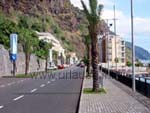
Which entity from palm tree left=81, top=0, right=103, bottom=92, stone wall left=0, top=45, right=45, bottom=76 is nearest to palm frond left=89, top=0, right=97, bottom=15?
palm tree left=81, top=0, right=103, bottom=92

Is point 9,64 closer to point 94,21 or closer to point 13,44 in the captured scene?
point 13,44

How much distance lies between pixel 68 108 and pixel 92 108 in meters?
1.36

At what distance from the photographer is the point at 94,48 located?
1179 inches

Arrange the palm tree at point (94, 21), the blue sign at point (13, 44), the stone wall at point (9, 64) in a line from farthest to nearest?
1. the stone wall at point (9, 64)
2. the blue sign at point (13, 44)
3. the palm tree at point (94, 21)

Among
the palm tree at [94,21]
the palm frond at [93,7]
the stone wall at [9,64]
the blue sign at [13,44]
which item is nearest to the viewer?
the palm frond at [93,7]

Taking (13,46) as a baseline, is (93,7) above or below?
above

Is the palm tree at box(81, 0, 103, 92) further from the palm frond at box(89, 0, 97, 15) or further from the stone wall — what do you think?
the stone wall

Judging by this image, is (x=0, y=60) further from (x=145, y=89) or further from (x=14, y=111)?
(x=14, y=111)

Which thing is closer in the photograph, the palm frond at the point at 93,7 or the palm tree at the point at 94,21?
the palm frond at the point at 93,7

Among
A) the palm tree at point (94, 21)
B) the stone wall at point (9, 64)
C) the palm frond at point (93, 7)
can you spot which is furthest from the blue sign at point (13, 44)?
the palm frond at point (93, 7)

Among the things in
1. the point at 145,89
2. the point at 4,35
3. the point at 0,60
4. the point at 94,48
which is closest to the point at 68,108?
the point at 145,89

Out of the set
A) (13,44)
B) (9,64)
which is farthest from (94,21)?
(9,64)

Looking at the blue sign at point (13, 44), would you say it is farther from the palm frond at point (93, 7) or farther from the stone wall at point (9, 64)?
the palm frond at point (93, 7)

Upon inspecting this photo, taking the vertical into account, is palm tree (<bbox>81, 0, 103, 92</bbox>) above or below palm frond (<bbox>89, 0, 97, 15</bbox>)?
below
